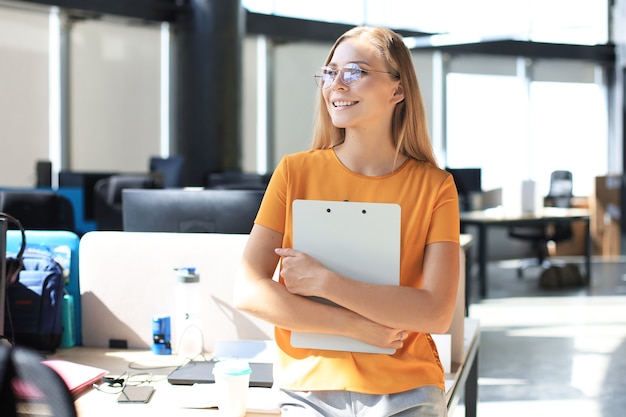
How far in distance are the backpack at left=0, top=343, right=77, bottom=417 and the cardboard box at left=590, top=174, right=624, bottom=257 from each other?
33.8 feet

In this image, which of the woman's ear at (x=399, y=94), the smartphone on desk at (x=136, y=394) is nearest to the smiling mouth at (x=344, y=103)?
the woman's ear at (x=399, y=94)

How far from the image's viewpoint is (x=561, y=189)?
383 inches

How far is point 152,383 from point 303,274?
0.55 meters

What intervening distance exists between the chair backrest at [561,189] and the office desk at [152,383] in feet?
24.9

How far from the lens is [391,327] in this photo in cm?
146

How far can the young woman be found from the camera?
1.46m

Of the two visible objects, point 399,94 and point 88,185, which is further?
point 88,185

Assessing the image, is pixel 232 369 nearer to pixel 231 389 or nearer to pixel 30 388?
pixel 231 389

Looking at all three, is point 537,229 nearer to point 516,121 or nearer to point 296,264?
point 516,121

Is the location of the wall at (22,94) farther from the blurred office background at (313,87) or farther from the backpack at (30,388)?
the backpack at (30,388)

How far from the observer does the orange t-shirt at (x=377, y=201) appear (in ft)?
4.82

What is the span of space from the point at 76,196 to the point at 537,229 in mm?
5379

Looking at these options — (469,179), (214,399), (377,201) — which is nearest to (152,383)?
(214,399)

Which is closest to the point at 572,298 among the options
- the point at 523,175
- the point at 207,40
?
the point at 523,175
